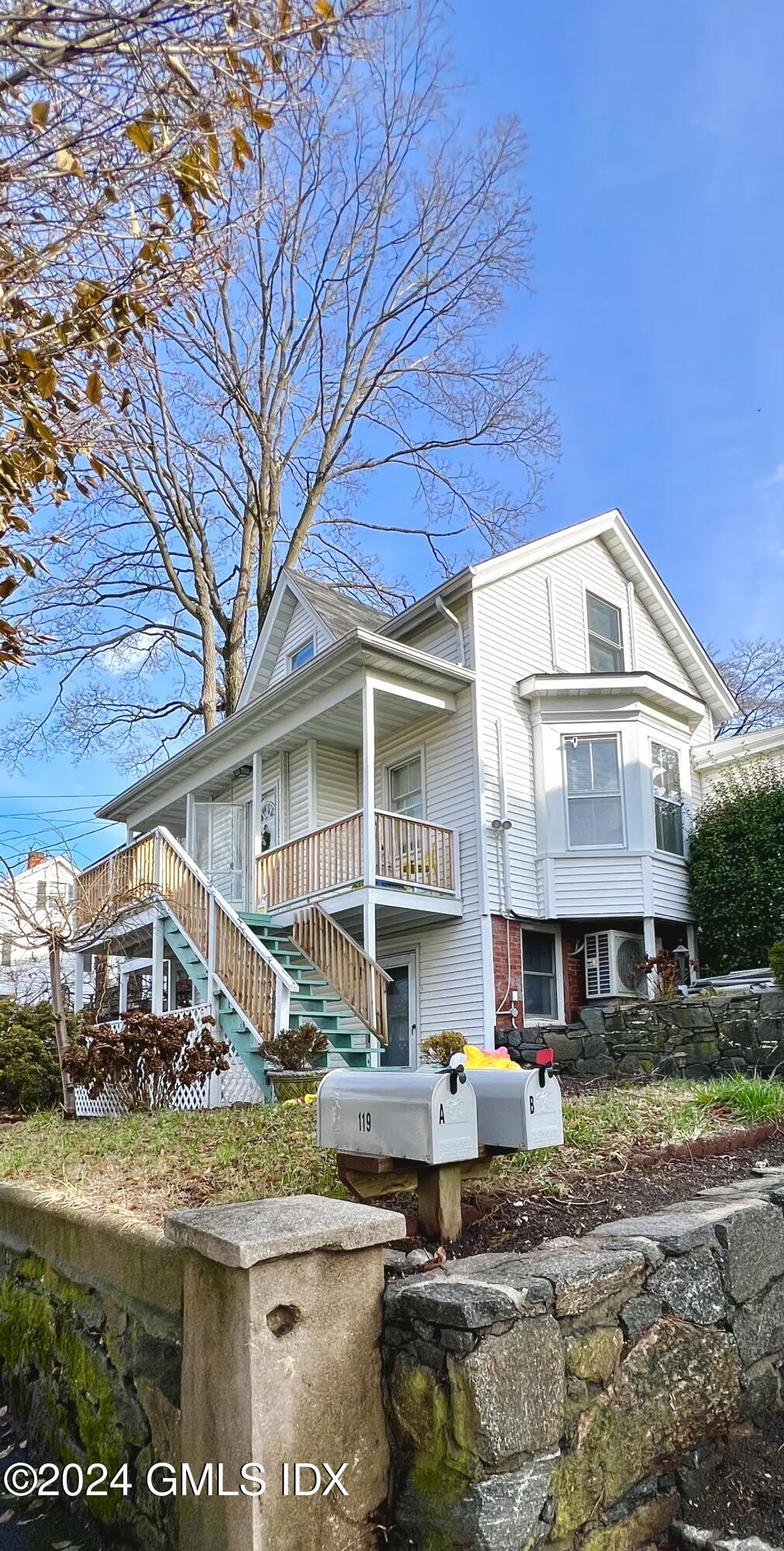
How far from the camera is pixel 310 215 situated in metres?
20.4

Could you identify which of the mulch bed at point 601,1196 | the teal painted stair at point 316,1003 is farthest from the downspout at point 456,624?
the mulch bed at point 601,1196

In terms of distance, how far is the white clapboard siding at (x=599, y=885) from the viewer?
13109 mm

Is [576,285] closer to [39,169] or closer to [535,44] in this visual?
[535,44]

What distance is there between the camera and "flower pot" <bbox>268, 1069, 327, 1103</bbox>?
27.6ft

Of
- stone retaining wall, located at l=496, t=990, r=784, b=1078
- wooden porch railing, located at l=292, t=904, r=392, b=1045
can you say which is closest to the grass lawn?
stone retaining wall, located at l=496, t=990, r=784, b=1078

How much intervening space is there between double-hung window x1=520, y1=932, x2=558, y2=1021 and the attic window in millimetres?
6051

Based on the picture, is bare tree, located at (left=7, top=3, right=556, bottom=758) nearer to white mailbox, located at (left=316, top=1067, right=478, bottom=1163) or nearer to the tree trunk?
the tree trunk

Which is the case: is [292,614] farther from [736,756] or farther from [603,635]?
[736,756]

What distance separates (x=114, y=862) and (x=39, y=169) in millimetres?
11734

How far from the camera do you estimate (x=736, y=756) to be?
581 inches

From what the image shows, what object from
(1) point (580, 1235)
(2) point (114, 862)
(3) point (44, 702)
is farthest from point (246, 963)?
(3) point (44, 702)

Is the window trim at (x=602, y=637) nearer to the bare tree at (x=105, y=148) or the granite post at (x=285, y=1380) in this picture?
the bare tree at (x=105, y=148)

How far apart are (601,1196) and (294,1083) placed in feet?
16.4

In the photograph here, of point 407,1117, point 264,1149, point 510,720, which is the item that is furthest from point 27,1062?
point 407,1117
